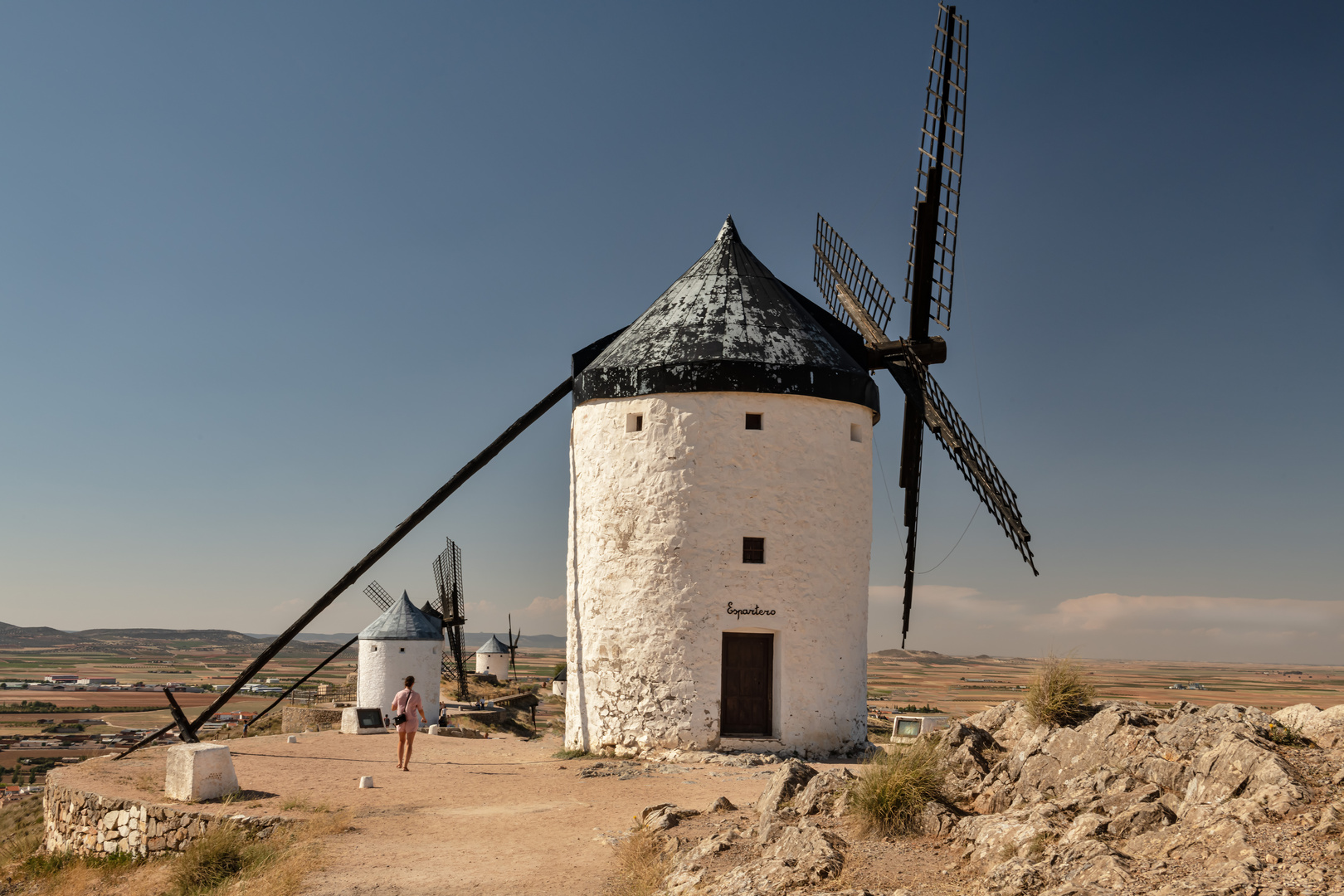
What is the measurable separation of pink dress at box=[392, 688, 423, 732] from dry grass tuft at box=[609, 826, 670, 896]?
5.60m

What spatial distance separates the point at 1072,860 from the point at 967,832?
52.6 inches

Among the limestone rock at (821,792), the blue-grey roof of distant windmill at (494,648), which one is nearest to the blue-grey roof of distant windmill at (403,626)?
the limestone rock at (821,792)

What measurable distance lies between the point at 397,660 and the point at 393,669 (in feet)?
0.88

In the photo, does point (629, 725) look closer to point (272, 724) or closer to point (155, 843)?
point (155, 843)

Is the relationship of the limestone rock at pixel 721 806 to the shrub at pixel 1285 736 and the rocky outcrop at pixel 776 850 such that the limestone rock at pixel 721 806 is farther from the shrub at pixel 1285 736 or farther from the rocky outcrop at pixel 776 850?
the shrub at pixel 1285 736

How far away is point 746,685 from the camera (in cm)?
1394

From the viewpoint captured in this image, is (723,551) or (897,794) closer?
(897,794)

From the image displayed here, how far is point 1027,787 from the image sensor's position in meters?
7.17

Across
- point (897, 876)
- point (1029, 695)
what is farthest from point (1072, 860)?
point (1029, 695)

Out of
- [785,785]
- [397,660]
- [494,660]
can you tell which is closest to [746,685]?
[785,785]

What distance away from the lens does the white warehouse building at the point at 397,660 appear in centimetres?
2666

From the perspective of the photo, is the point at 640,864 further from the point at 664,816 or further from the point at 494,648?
the point at 494,648

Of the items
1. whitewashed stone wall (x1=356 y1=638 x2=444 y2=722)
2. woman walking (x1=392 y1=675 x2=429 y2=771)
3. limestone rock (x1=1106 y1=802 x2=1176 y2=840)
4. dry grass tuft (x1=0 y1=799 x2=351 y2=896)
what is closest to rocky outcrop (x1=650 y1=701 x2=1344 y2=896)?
limestone rock (x1=1106 y1=802 x2=1176 y2=840)

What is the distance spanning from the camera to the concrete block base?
1047 cm
